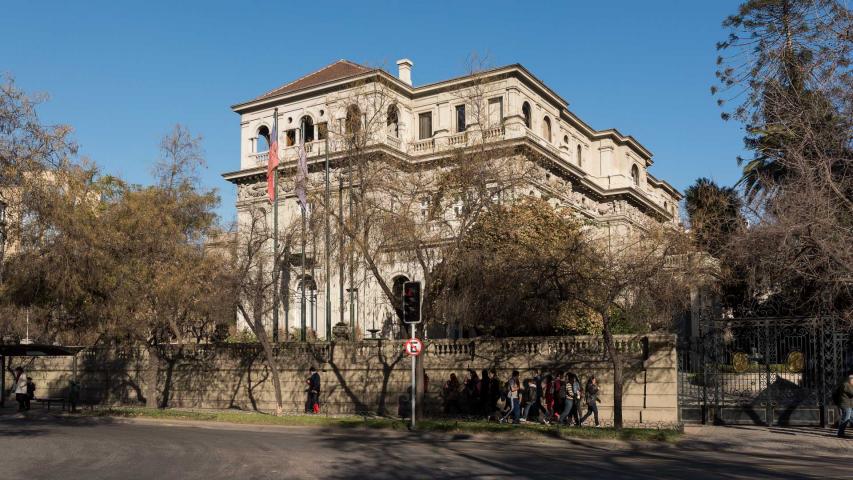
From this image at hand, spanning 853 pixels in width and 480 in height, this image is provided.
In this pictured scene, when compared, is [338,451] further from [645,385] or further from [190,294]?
[190,294]

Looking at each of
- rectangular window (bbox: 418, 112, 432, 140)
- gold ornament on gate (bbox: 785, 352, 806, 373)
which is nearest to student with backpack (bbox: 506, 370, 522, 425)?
gold ornament on gate (bbox: 785, 352, 806, 373)

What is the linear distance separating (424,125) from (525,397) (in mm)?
31904

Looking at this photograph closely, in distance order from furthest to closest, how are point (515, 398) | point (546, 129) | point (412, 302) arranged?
point (546, 129) < point (515, 398) < point (412, 302)

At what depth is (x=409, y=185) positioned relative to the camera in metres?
27.0

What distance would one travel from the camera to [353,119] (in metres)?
25.6

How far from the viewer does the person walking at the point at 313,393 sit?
96.8 ft

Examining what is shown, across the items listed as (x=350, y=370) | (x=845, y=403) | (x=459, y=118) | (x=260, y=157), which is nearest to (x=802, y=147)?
(x=845, y=403)

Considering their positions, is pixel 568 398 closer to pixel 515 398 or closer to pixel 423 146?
pixel 515 398

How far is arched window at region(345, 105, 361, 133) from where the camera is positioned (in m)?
25.5

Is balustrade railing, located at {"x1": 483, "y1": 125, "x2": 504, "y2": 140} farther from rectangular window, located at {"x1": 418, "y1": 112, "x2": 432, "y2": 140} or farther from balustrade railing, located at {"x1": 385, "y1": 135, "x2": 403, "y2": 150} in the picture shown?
rectangular window, located at {"x1": 418, "y1": 112, "x2": 432, "y2": 140}

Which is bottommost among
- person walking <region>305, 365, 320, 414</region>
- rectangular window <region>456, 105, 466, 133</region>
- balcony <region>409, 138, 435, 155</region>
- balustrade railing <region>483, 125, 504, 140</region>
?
person walking <region>305, 365, 320, 414</region>

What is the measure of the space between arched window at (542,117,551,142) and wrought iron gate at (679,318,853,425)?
3316cm

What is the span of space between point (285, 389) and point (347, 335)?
323 centimetres

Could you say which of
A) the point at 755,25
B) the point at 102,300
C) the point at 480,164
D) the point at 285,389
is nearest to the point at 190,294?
the point at 102,300
